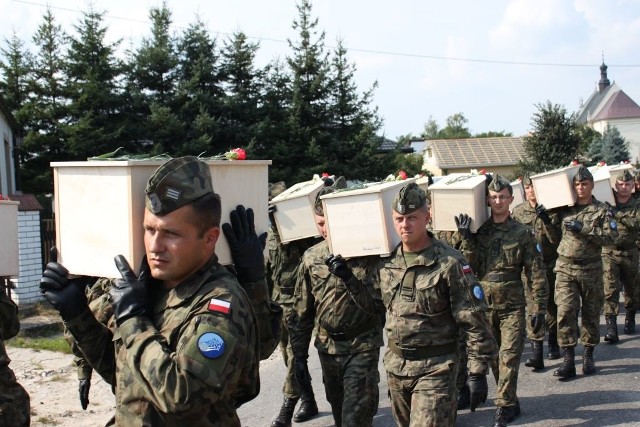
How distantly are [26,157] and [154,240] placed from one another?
2014 centimetres

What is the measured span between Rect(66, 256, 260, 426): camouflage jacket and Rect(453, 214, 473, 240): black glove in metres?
4.41

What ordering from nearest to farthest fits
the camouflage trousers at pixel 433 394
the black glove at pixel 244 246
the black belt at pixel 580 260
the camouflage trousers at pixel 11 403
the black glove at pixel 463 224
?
the black glove at pixel 244 246 < the camouflage trousers at pixel 11 403 < the camouflage trousers at pixel 433 394 < the black glove at pixel 463 224 < the black belt at pixel 580 260

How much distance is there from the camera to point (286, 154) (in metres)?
22.0

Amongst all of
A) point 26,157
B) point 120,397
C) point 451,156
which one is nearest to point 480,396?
point 120,397

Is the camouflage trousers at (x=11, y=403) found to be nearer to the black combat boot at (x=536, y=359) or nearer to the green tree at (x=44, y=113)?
the black combat boot at (x=536, y=359)

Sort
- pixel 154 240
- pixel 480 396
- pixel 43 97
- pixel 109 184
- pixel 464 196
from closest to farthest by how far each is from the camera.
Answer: pixel 154 240
pixel 109 184
pixel 480 396
pixel 464 196
pixel 43 97

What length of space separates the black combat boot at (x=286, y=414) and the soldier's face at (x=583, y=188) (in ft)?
14.4

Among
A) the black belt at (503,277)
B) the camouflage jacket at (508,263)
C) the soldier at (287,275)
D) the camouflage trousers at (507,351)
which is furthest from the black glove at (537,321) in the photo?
the soldier at (287,275)

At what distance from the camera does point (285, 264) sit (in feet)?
24.6

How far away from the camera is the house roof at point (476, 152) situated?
47875 millimetres

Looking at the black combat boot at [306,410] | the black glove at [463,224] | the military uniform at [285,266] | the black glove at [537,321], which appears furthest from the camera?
the military uniform at [285,266]

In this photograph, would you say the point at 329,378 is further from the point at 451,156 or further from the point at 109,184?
the point at 451,156

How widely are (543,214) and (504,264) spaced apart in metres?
2.29

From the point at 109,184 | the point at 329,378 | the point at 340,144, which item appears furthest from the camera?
the point at 340,144
